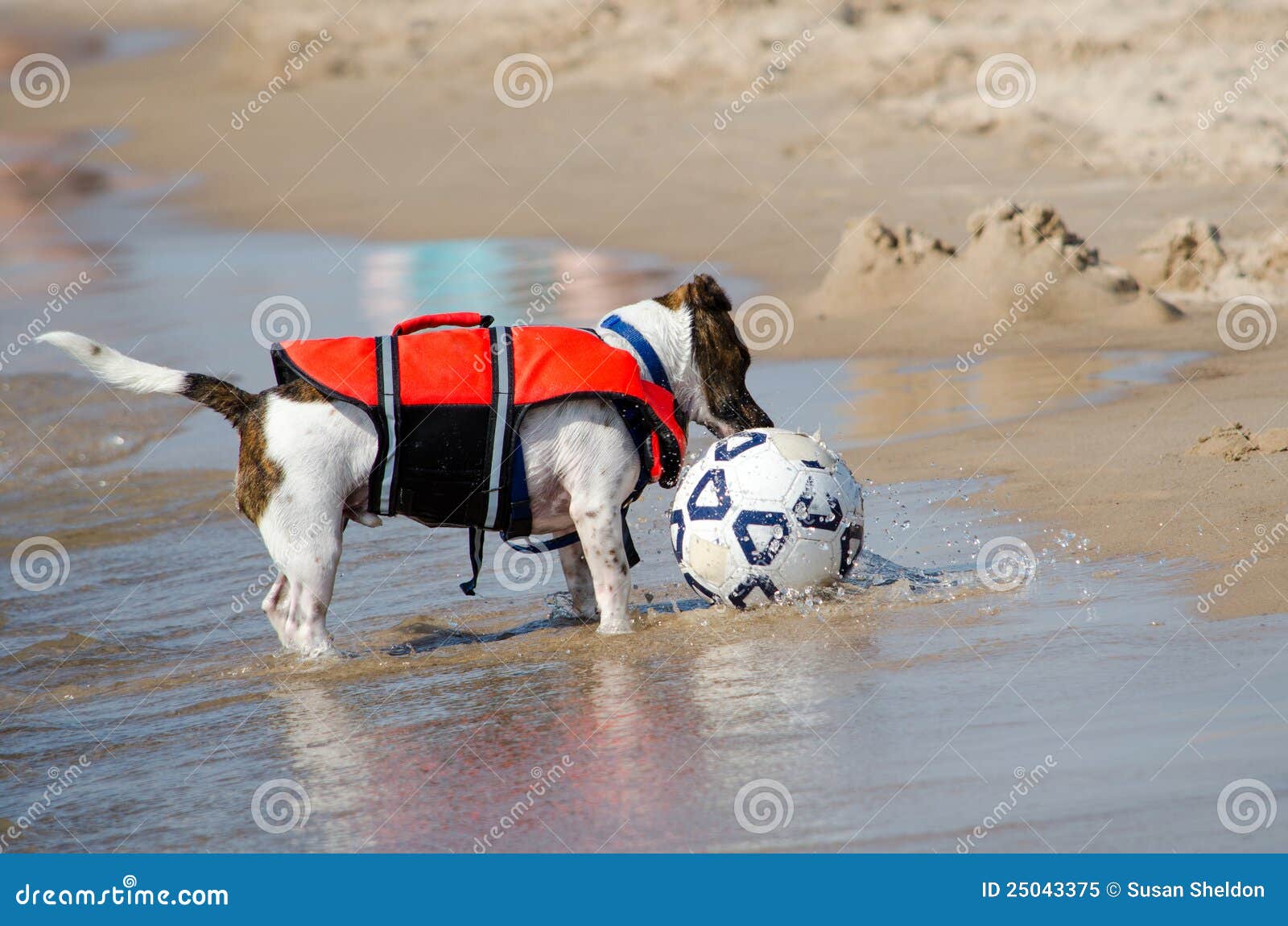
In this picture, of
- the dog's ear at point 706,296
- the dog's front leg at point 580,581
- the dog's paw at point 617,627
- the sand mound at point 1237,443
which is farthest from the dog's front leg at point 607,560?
the sand mound at point 1237,443

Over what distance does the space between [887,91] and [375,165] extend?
31.0ft

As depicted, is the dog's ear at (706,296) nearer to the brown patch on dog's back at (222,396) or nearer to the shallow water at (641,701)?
the shallow water at (641,701)

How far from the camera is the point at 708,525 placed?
21.8 ft

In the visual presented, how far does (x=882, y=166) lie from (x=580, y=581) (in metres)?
18.0

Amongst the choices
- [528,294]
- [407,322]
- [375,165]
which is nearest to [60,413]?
[528,294]

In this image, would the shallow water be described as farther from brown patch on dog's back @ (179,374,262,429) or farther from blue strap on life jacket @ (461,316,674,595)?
brown patch on dog's back @ (179,374,262,429)

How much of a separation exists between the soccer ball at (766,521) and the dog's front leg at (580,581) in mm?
739

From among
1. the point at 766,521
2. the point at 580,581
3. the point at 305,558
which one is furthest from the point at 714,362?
the point at 305,558

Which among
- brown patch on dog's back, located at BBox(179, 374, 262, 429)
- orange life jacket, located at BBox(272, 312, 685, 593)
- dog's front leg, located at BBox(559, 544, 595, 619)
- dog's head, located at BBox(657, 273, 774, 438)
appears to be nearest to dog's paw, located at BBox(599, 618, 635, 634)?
dog's front leg, located at BBox(559, 544, 595, 619)

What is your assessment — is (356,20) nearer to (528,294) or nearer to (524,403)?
(528,294)

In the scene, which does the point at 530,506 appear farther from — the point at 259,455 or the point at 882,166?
the point at 882,166

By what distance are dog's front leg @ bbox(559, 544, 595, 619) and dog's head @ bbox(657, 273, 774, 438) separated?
878 mm

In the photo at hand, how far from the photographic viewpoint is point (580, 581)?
7.42 meters

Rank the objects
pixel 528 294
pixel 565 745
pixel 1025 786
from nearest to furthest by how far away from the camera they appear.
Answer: pixel 1025 786 < pixel 565 745 < pixel 528 294
